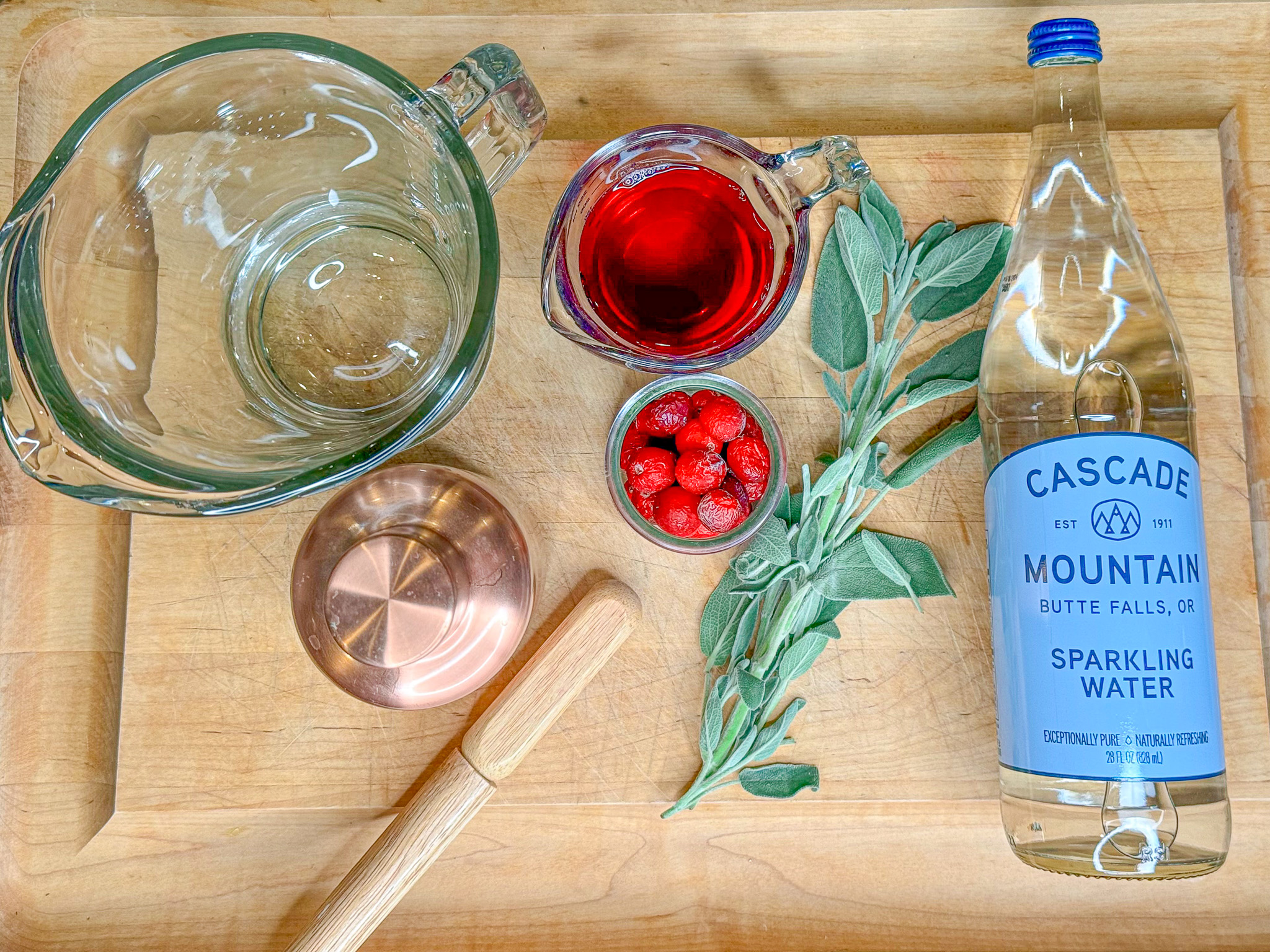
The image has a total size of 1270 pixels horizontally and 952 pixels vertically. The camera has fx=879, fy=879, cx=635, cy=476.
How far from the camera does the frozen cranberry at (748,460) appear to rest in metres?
0.68

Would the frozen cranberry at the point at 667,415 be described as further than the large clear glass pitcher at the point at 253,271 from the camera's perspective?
Yes

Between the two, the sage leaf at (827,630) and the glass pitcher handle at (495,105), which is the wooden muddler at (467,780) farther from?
the glass pitcher handle at (495,105)

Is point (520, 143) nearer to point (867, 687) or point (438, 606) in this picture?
point (438, 606)

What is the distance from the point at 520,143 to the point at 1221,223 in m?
0.57

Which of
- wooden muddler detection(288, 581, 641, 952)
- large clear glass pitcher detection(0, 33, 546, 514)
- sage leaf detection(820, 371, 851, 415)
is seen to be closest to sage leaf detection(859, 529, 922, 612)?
sage leaf detection(820, 371, 851, 415)

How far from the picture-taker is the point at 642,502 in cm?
69

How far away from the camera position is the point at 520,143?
60 centimetres

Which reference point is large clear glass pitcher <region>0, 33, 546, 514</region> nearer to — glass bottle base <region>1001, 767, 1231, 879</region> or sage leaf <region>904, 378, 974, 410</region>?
sage leaf <region>904, 378, 974, 410</region>

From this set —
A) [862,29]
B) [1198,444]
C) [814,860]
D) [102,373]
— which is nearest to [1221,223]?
[1198,444]

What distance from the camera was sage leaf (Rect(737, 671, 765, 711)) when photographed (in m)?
0.69

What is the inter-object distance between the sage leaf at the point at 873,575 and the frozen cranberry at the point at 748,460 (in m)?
0.09

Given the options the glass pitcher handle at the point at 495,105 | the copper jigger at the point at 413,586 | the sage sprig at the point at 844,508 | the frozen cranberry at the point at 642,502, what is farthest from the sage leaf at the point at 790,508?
the glass pitcher handle at the point at 495,105

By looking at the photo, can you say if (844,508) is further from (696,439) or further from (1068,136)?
(1068,136)

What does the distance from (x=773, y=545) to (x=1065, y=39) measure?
0.42 metres
